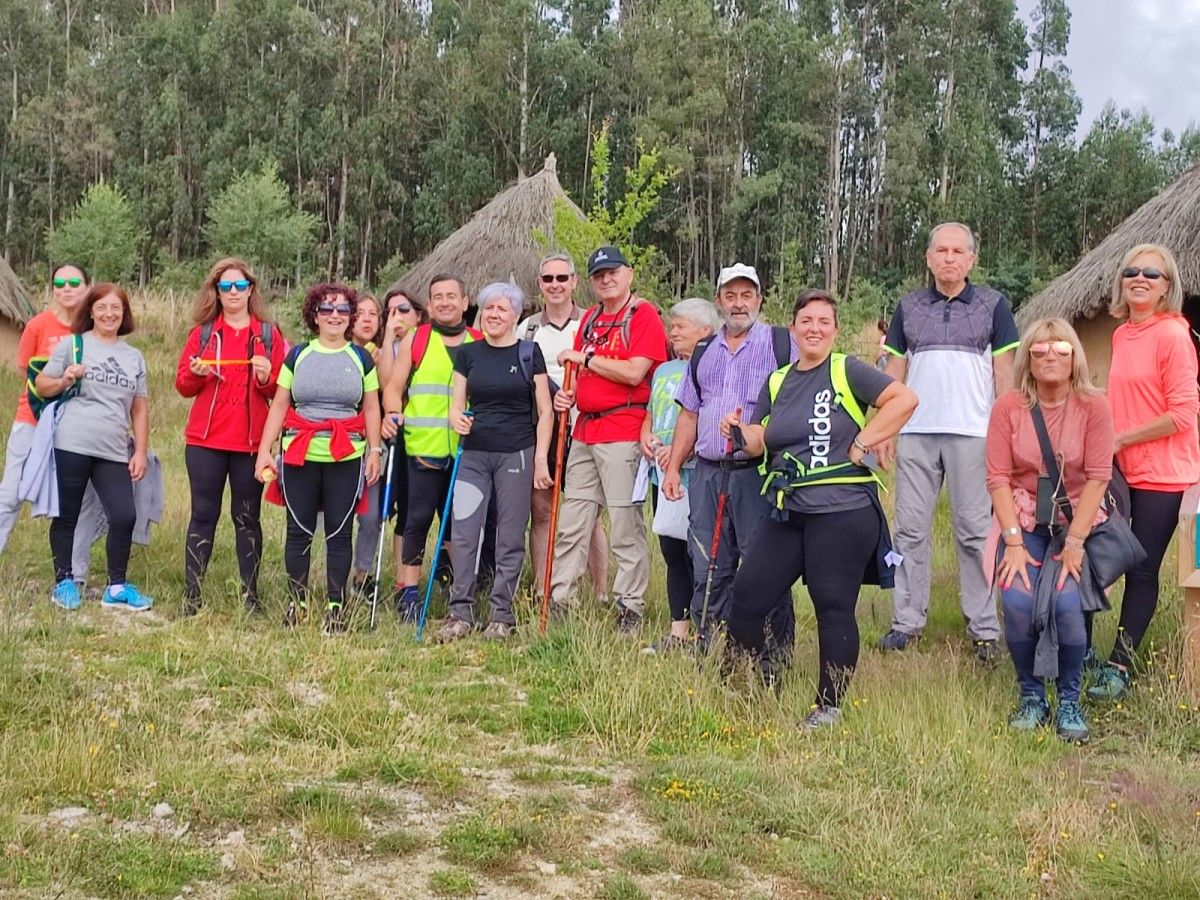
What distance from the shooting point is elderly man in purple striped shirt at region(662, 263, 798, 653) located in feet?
16.3

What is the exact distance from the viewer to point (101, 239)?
28.9m

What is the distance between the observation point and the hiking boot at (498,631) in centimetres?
542

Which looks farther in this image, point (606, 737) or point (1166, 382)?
point (1166, 382)

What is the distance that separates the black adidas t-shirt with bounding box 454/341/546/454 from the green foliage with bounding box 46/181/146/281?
25.6 meters

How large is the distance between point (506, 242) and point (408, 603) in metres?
11.5

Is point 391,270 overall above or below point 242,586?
above

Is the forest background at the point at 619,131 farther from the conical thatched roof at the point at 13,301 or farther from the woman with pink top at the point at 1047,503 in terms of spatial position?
the woman with pink top at the point at 1047,503

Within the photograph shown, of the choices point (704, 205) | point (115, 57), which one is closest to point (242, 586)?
point (704, 205)

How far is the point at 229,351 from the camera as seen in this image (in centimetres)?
583

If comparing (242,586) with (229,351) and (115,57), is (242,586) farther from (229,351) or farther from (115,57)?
(115,57)

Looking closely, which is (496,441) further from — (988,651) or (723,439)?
(988,651)

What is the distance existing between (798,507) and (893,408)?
0.49 m

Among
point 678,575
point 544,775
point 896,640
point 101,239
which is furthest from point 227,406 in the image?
point 101,239

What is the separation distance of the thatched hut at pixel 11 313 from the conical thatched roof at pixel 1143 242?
12.2 m
